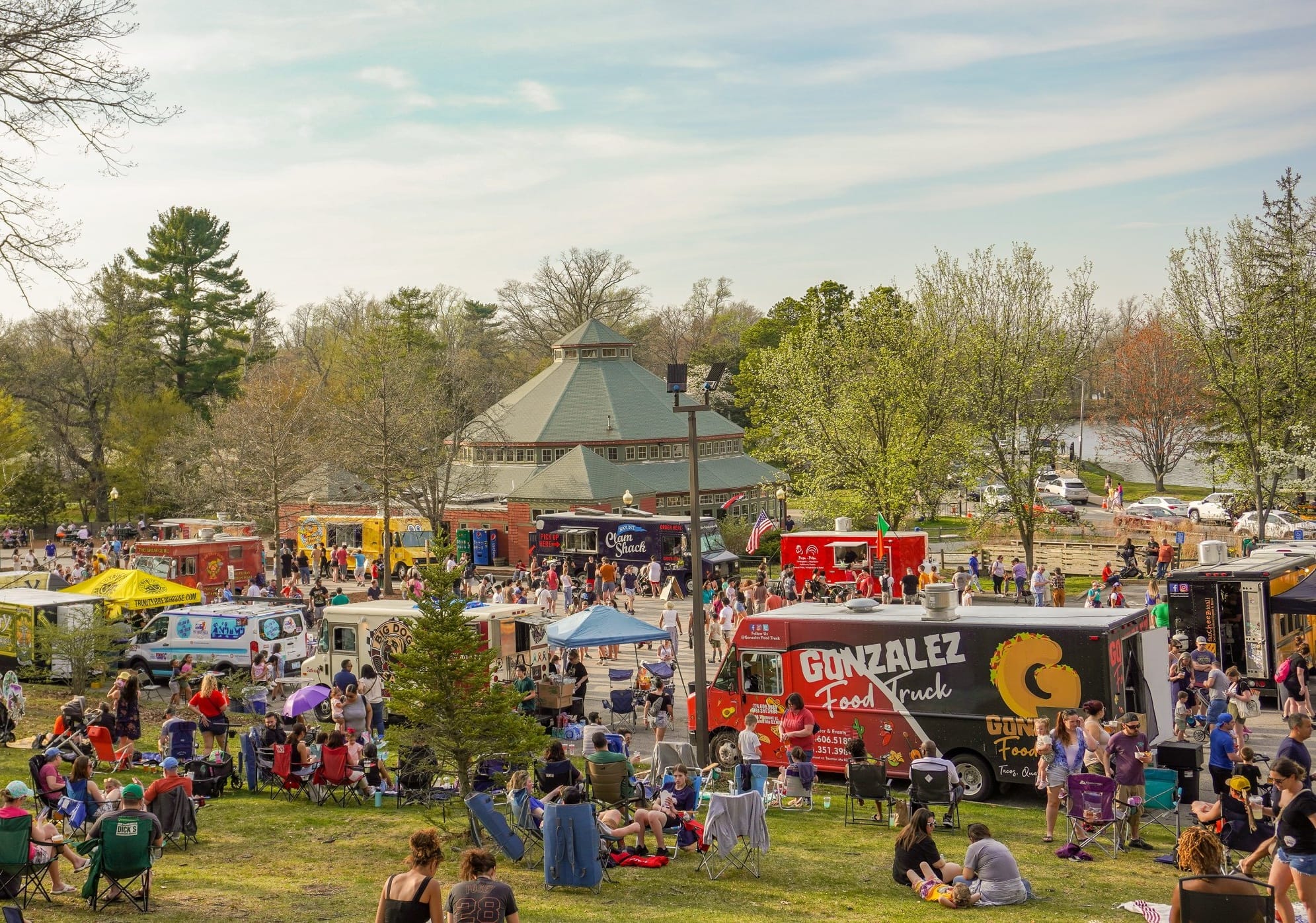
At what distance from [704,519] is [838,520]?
9.57 m

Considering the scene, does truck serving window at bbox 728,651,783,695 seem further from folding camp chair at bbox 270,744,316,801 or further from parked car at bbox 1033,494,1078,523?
parked car at bbox 1033,494,1078,523

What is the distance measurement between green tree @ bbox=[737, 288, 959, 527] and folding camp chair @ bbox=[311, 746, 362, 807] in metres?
28.6

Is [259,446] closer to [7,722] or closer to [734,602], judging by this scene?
[734,602]

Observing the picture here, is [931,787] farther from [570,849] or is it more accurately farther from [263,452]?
[263,452]

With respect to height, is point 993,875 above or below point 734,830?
below

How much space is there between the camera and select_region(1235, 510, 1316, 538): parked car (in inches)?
1715

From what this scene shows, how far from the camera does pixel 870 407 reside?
43062 mm

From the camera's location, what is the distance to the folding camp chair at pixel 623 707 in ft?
68.4

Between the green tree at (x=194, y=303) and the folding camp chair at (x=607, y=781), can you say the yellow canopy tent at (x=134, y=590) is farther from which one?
the green tree at (x=194, y=303)

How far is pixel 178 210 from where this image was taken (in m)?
73.1

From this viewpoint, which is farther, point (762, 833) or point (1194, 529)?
point (1194, 529)

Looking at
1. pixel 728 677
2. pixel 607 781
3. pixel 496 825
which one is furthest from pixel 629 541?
pixel 496 825

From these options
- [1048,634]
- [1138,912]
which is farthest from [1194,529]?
[1138,912]

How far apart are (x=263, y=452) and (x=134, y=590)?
1863 centimetres
